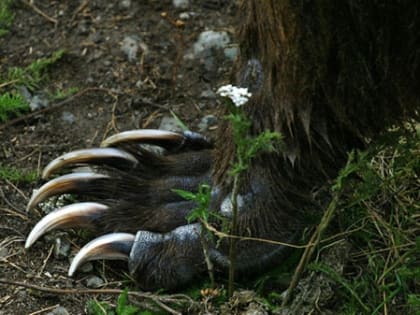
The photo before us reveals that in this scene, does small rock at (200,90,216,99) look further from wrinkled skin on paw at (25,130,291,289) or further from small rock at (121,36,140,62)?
wrinkled skin on paw at (25,130,291,289)

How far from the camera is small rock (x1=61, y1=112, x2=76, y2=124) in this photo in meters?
3.42

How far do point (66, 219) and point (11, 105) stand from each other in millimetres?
665

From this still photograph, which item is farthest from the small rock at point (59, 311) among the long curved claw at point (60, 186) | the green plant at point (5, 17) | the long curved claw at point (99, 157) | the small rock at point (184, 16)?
the small rock at point (184, 16)

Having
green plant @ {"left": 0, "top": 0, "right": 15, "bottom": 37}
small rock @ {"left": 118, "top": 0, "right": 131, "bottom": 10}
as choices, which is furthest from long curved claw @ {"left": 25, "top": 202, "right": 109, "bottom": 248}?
small rock @ {"left": 118, "top": 0, "right": 131, "bottom": 10}

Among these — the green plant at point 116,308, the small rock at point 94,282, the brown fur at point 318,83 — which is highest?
the brown fur at point 318,83

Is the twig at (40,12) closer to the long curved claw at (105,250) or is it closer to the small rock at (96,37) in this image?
the small rock at (96,37)

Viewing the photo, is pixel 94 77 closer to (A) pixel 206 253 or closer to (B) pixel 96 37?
(B) pixel 96 37

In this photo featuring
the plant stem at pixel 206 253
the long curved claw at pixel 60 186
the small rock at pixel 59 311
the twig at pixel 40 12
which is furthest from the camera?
the twig at pixel 40 12

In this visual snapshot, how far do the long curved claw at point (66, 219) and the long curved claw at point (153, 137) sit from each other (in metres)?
0.30

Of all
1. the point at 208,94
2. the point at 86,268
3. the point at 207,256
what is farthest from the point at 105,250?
the point at 208,94

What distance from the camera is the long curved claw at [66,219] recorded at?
283 cm

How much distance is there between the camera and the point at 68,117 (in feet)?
11.3

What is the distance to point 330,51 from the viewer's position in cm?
245

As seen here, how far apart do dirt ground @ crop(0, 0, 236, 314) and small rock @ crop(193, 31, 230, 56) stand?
3 cm
